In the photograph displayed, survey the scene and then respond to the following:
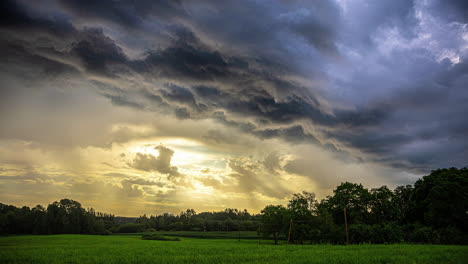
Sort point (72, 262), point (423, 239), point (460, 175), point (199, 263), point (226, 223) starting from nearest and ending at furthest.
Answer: point (199, 263)
point (72, 262)
point (423, 239)
point (460, 175)
point (226, 223)

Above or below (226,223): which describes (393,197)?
above

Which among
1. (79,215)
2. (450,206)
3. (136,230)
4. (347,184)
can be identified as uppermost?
(347,184)

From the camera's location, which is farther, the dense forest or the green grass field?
the dense forest

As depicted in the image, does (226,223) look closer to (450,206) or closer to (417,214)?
(417,214)

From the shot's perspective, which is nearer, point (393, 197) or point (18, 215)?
point (393, 197)

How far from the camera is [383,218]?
7100 centimetres

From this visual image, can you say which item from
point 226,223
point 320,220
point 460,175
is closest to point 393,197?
point 460,175

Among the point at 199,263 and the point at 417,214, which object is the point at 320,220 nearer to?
the point at 417,214

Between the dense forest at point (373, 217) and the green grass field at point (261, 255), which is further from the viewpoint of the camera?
the dense forest at point (373, 217)

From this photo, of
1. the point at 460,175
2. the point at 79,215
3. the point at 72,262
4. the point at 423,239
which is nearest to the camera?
the point at 72,262

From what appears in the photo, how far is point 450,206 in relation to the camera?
52.1 meters

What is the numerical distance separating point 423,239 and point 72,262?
50547 mm

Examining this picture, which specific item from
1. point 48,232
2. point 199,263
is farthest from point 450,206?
point 48,232

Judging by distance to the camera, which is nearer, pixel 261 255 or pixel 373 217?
pixel 261 255
